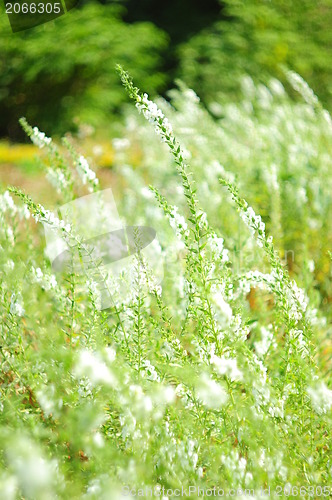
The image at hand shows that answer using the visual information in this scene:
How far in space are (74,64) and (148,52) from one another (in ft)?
4.68

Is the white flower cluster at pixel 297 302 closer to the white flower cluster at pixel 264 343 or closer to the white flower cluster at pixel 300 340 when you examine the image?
the white flower cluster at pixel 300 340

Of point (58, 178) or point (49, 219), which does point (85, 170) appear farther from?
point (49, 219)

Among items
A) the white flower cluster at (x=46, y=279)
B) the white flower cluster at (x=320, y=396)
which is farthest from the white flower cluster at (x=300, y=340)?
the white flower cluster at (x=46, y=279)

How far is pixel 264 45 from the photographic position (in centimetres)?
939

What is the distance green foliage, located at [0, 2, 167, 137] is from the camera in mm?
10133

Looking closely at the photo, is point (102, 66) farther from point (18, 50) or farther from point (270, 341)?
point (270, 341)

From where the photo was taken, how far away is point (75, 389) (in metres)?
1.72

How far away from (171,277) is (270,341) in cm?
66

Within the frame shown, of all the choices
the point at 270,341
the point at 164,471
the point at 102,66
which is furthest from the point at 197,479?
the point at 102,66

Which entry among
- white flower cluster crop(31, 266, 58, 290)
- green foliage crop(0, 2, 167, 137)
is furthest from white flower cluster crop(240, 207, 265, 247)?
green foliage crop(0, 2, 167, 137)

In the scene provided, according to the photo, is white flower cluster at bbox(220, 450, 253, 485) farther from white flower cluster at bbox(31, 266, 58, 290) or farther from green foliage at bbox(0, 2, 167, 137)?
green foliage at bbox(0, 2, 167, 137)

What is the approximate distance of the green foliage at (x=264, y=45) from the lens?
899 centimetres

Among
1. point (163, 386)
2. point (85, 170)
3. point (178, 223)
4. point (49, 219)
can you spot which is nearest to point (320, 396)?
point (163, 386)

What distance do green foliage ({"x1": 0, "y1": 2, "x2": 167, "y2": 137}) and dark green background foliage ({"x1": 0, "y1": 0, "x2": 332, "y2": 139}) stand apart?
0.02 m
